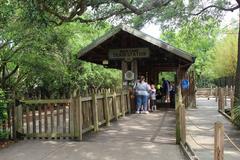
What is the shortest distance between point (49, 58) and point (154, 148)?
356 inches

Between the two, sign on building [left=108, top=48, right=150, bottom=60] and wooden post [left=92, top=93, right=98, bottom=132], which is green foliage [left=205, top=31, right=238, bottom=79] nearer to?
sign on building [left=108, top=48, right=150, bottom=60]

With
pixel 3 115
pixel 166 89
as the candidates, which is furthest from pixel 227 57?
pixel 3 115

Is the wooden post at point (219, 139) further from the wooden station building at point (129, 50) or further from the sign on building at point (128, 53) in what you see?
the sign on building at point (128, 53)

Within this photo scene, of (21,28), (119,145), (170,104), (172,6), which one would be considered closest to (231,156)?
(119,145)

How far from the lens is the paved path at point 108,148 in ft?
29.0

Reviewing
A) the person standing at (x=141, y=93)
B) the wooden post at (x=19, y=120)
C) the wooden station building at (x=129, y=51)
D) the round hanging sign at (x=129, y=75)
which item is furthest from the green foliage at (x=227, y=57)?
the wooden post at (x=19, y=120)

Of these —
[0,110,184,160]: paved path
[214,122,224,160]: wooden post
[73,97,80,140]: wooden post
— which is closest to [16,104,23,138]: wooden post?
[0,110,184,160]: paved path

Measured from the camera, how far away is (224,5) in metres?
21.5

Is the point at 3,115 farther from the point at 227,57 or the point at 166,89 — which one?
the point at 227,57

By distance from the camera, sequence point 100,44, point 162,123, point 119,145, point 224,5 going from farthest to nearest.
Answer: point 224,5, point 100,44, point 162,123, point 119,145

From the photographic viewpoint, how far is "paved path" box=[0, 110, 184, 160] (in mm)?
8827

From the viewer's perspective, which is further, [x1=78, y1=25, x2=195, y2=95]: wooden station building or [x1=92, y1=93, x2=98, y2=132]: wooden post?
[x1=78, y1=25, x2=195, y2=95]: wooden station building

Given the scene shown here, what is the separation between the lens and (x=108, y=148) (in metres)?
9.80

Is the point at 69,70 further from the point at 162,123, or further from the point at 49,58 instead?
the point at 162,123
